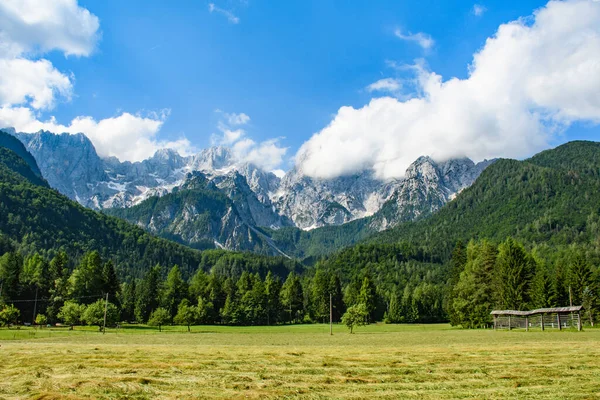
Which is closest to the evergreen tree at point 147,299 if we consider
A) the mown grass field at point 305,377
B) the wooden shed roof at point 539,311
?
the wooden shed roof at point 539,311

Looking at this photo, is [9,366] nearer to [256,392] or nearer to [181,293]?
[256,392]

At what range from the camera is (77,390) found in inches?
604

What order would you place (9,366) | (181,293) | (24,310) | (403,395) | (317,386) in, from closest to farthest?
(403,395) < (317,386) < (9,366) < (24,310) < (181,293)

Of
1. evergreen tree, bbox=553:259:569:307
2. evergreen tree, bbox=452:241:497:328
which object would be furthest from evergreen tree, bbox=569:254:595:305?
evergreen tree, bbox=452:241:497:328

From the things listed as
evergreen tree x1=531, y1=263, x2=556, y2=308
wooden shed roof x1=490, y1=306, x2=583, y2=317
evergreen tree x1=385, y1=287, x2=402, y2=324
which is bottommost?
evergreen tree x1=385, y1=287, x2=402, y2=324

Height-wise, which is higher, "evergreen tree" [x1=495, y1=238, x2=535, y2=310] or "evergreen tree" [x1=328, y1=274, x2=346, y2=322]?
"evergreen tree" [x1=495, y1=238, x2=535, y2=310]

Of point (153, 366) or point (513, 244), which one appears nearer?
point (153, 366)

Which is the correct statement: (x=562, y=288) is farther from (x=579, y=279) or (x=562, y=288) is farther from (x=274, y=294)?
(x=274, y=294)

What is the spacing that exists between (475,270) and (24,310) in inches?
3642

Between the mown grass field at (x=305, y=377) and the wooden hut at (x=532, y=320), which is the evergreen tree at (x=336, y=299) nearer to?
the wooden hut at (x=532, y=320)

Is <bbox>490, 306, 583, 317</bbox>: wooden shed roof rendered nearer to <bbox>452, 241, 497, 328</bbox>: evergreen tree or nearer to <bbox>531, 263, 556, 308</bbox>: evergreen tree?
<bbox>452, 241, 497, 328</bbox>: evergreen tree

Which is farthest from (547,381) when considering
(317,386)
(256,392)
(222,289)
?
(222,289)

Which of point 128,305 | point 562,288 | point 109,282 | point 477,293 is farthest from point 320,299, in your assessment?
point 562,288

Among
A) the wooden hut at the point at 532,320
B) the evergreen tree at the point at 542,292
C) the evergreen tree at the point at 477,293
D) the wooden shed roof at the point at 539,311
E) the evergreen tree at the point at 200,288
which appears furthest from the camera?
the evergreen tree at the point at 200,288
